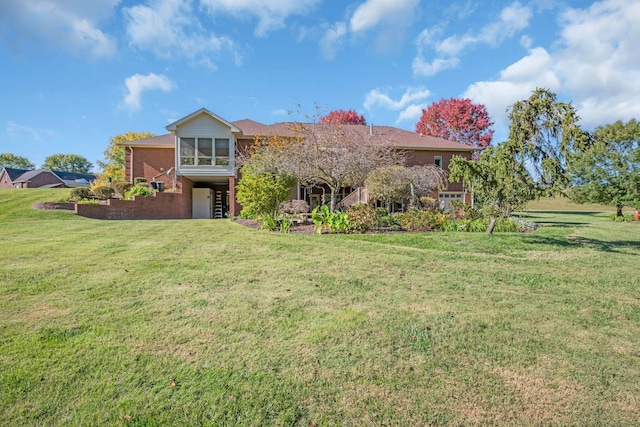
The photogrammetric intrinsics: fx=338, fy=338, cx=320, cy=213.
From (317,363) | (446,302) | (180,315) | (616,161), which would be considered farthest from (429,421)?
(616,161)

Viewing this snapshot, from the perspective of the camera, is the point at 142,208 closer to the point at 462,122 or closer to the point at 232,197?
the point at 232,197

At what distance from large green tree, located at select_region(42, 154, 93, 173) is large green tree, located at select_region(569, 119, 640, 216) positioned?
341ft

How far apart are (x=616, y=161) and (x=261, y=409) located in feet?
109

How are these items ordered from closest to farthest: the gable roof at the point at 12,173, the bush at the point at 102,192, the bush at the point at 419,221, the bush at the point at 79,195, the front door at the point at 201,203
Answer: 1. the bush at the point at 419,221
2. the bush at the point at 79,195
3. the bush at the point at 102,192
4. the front door at the point at 201,203
5. the gable roof at the point at 12,173

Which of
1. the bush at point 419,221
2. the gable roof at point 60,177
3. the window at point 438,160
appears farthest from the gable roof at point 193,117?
the gable roof at point 60,177

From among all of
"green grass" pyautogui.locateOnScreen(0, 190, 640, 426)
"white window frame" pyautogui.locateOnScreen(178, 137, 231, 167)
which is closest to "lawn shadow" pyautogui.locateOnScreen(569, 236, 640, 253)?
"green grass" pyautogui.locateOnScreen(0, 190, 640, 426)

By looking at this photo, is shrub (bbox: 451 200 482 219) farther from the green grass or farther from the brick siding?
the brick siding

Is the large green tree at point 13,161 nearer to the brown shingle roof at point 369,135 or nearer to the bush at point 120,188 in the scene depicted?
the brown shingle roof at point 369,135

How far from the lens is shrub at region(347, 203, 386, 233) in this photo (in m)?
11.8

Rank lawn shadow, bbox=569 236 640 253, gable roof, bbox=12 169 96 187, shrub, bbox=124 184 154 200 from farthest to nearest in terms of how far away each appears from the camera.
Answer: gable roof, bbox=12 169 96 187 → shrub, bbox=124 184 154 200 → lawn shadow, bbox=569 236 640 253

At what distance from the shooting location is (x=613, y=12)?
34.6 ft

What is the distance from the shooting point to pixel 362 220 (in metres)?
11.9

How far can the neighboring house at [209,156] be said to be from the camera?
20609 mm

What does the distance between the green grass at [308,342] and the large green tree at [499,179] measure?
112 inches
